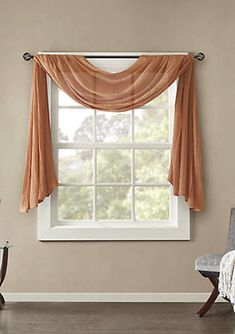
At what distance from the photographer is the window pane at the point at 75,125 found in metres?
5.77

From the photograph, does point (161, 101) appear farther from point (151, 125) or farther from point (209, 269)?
point (209, 269)

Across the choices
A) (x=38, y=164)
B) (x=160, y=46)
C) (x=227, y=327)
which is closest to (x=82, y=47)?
(x=160, y=46)

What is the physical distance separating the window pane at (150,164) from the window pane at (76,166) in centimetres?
43

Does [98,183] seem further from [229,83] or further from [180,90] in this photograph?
[229,83]

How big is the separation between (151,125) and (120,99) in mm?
374

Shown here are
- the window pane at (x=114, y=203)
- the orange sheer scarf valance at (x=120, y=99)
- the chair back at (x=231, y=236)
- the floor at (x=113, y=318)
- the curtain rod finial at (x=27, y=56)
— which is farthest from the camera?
the window pane at (x=114, y=203)

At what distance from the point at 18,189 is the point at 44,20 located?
59.2 inches

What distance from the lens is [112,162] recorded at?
577 centimetres

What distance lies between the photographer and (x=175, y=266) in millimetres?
5625

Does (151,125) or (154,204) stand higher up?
(151,125)

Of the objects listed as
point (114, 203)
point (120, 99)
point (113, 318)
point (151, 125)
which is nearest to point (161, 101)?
point (151, 125)

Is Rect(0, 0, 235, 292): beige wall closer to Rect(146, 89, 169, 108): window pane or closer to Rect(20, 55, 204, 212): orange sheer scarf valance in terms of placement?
Rect(20, 55, 204, 212): orange sheer scarf valance

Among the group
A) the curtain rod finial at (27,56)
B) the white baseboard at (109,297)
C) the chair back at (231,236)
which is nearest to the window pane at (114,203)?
the white baseboard at (109,297)

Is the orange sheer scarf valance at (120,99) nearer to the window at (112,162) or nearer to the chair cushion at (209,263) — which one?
the window at (112,162)
